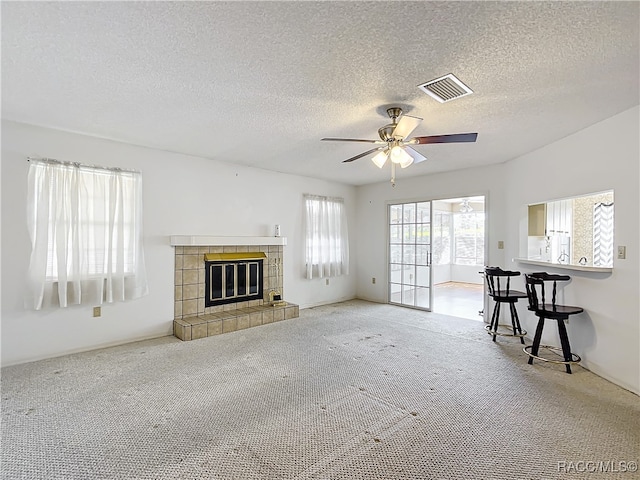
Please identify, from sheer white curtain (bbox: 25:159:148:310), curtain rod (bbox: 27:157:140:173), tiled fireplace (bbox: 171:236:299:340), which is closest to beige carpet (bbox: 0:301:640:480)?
tiled fireplace (bbox: 171:236:299:340)

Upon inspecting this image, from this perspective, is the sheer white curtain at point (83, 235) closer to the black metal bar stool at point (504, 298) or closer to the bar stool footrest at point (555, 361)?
the black metal bar stool at point (504, 298)

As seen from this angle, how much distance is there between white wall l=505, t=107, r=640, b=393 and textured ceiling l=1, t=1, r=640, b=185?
0.23m

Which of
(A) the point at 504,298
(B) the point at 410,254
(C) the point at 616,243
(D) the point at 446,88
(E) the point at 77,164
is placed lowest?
(A) the point at 504,298

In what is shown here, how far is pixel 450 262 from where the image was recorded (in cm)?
1030

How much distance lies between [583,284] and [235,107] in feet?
12.5

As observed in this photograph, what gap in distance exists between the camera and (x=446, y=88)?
8.07 ft

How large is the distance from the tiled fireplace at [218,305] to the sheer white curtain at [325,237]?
2.46ft

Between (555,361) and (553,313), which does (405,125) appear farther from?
(555,361)

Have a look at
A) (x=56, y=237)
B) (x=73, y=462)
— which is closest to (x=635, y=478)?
(x=73, y=462)

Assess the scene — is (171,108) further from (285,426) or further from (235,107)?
(285,426)

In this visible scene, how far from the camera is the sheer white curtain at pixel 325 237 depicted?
237 inches

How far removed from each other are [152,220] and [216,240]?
0.86 meters

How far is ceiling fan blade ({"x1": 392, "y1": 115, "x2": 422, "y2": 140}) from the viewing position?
262 cm

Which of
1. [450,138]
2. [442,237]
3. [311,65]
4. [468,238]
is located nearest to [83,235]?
[311,65]
